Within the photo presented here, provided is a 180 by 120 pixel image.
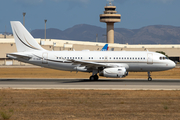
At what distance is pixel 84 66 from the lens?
134ft

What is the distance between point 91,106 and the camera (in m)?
20.3

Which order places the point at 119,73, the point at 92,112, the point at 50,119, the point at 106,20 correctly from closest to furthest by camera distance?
1. the point at 50,119
2. the point at 92,112
3. the point at 119,73
4. the point at 106,20

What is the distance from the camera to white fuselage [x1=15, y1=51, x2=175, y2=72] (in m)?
40.8

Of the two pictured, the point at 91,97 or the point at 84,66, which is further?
the point at 84,66

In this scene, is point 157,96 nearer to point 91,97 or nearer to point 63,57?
point 91,97

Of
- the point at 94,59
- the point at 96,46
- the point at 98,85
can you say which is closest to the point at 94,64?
the point at 94,59

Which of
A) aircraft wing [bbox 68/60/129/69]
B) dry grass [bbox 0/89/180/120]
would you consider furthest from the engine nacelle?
dry grass [bbox 0/89/180/120]

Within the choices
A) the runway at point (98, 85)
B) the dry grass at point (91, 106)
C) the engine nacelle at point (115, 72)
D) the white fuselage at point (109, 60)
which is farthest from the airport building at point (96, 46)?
the dry grass at point (91, 106)

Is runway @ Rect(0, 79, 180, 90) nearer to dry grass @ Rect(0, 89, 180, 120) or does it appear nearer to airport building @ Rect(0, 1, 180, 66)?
dry grass @ Rect(0, 89, 180, 120)

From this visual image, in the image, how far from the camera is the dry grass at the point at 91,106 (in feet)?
55.6

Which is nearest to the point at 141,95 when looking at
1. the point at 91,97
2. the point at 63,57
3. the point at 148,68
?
the point at 91,97

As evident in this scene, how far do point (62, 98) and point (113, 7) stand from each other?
170539mm

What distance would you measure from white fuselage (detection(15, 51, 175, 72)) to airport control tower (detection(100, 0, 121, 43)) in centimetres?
14041

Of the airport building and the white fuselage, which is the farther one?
the airport building
